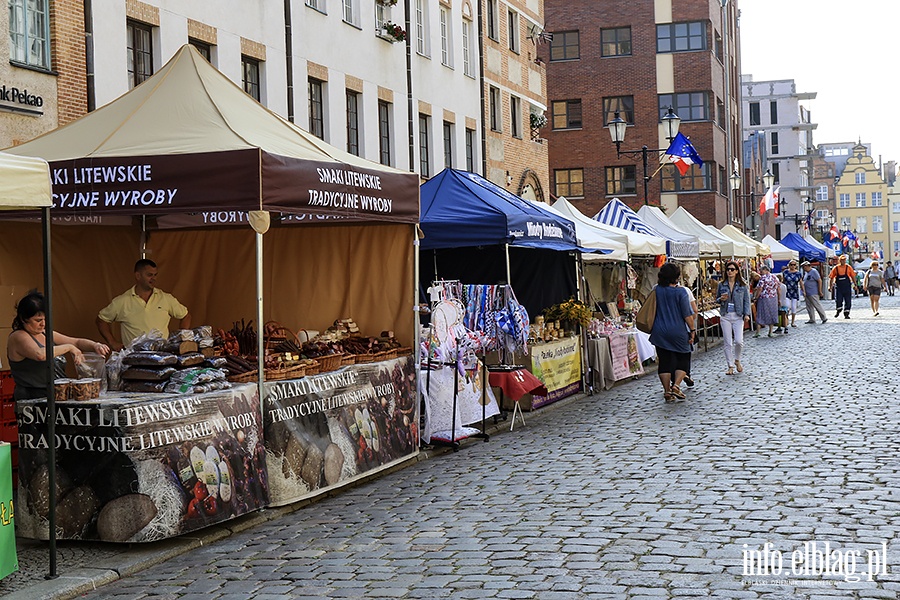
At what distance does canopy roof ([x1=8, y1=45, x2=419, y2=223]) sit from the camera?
945 cm

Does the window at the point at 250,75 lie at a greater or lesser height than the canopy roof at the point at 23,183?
greater

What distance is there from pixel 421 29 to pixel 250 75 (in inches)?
363

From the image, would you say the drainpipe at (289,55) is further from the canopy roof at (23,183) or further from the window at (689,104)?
the window at (689,104)

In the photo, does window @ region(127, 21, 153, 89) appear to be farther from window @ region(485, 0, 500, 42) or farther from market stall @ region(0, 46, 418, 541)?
window @ region(485, 0, 500, 42)

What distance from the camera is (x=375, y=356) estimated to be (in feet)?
38.7

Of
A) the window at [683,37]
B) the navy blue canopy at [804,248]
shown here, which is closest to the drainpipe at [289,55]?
the navy blue canopy at [804,248]

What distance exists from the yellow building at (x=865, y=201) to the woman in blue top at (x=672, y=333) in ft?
476

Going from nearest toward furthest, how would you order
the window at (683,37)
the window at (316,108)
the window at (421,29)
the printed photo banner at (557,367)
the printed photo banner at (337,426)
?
the printed photo banner at (337,426) < the printed photo banner at (557,367) < the window at (316,108) < the window at (421,29) < the window at (683,37)

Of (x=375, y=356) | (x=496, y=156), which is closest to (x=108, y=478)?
(x=375, y=356)

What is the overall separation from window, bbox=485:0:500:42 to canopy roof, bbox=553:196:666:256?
45.1 feet

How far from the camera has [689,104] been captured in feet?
198

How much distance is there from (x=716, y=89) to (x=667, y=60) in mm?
3470

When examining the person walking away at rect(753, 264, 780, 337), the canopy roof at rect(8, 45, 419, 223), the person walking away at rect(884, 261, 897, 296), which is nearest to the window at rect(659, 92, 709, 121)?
the person walking away at rect(884, 261, 897, 296)

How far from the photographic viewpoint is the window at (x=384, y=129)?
28.5 metres
